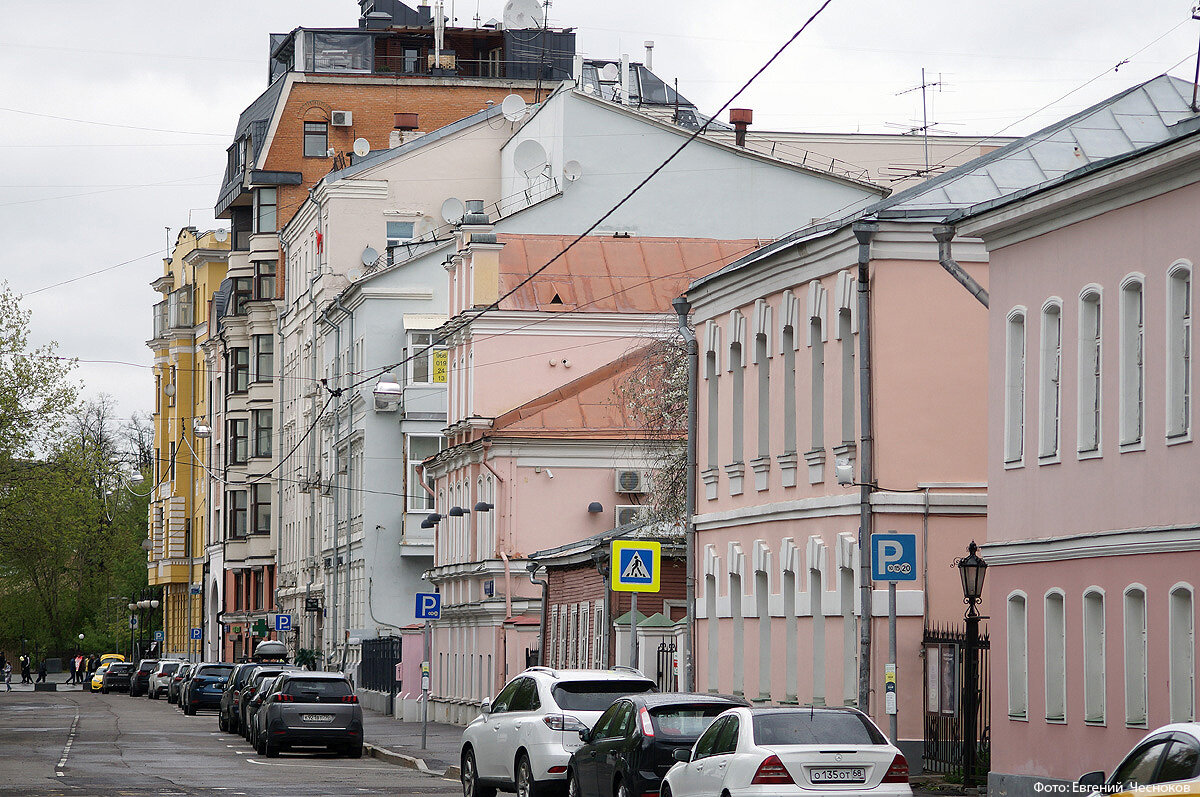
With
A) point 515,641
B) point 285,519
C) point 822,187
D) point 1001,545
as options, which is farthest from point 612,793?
point 285,519

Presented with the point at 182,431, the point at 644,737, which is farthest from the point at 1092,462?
the point at 182,431

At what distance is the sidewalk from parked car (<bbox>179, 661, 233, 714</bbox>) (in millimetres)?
9089

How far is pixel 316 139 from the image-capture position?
3002 inches

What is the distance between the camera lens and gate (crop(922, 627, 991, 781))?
79.4 ft

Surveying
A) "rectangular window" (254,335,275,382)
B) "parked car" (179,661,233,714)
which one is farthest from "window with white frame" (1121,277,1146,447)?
"rectangular window" (254,335,275,382)

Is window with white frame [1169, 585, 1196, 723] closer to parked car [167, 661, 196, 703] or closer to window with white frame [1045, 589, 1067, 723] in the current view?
window with white frame [1045, 589, 1067, 723]

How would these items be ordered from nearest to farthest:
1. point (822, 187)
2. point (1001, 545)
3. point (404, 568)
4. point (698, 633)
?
1. point (1001, 545)
2. point (698, 633)
3. point (822, 187)
4. point (404, 568)

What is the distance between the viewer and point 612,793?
19.4 metres

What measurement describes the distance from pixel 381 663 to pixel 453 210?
14.2m

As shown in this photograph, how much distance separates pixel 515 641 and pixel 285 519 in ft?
117

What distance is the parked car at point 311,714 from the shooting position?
113 feet

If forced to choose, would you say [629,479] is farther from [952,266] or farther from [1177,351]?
[1177,351]

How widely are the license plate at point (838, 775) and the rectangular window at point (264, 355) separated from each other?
6653cm

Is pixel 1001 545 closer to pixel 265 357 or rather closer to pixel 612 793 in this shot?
pixel 612 793
